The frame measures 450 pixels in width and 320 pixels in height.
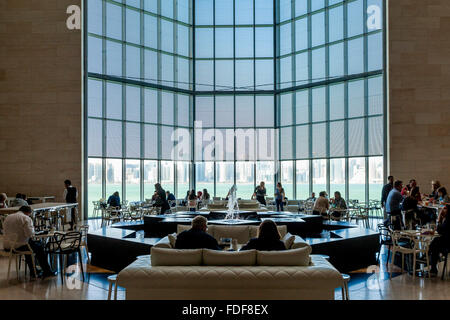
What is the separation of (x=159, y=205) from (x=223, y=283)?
27.9 feet

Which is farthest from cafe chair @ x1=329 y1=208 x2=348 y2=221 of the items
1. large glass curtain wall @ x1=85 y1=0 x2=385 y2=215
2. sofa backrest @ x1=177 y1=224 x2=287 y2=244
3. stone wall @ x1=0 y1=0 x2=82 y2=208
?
stone wall @ x1=0 y1=0 x2=82 y2=208

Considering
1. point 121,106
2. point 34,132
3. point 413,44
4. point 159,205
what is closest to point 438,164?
point 413,44

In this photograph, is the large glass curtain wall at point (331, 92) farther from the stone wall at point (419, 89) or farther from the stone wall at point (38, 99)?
the stone wall at point (38, 99)

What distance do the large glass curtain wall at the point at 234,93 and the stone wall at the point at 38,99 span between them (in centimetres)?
81

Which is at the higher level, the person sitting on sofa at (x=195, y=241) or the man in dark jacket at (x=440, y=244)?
the person sitting on sofa at (x=195, y=241)

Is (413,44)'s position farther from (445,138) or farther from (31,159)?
(31,159)

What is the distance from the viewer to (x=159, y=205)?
12.3m

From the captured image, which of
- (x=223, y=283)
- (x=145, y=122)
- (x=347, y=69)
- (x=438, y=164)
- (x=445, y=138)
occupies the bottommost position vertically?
(x=223, y=283)

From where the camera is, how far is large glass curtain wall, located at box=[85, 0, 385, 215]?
1505 centimetres

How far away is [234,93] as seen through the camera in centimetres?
1802

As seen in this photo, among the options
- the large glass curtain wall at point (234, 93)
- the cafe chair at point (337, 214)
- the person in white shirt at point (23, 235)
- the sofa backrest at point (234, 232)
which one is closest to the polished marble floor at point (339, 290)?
the person in white shirt at point (23, 235)

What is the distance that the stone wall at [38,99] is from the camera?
45.0 ft

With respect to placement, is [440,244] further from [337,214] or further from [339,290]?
[337,214]
